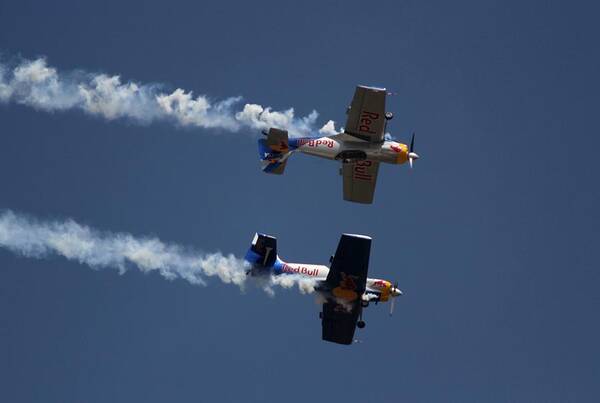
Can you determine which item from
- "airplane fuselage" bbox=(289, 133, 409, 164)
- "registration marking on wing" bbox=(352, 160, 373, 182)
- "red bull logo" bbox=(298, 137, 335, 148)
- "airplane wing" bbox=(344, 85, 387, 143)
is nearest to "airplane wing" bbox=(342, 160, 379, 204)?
"registration marking on wing" bbox=(352, 160, 373, 182)

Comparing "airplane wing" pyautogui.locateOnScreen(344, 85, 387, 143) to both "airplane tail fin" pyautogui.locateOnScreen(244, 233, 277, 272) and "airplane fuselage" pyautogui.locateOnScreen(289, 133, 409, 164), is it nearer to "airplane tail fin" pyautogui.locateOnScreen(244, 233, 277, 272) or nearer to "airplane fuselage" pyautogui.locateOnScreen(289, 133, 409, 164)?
"airplane fuselage" pyautogui.locateOnScreen(289, 133, 409, 164)

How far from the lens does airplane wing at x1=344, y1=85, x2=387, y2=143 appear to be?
59844 millimetres

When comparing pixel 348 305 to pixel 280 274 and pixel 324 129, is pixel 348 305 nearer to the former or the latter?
pixel 280 274

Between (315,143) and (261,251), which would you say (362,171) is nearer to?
(315,143)

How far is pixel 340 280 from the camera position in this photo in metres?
57.2

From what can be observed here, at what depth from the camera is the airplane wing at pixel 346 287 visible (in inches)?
2208

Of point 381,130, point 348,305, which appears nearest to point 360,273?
point 348,305

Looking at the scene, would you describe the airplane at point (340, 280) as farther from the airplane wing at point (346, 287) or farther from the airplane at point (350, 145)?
the airplane at point (350, 145)

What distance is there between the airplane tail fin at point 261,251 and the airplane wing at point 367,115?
7097 mm

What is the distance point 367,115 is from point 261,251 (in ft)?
28.0

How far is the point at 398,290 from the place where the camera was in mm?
59406

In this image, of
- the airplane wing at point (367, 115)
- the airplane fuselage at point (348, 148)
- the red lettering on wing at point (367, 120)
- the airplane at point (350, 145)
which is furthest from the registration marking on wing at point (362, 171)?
the red lettering on wing at point (367, 120)

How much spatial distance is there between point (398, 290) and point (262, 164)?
9.39m

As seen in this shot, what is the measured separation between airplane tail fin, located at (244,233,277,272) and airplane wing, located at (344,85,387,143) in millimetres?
7097
